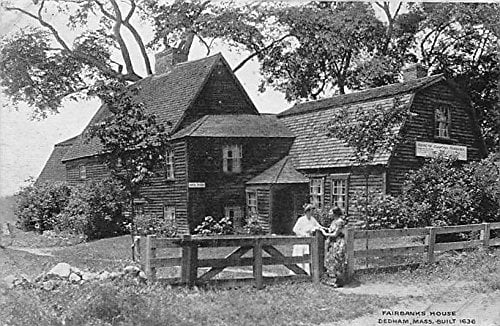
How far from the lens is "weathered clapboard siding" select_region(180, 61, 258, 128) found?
3.21 metres

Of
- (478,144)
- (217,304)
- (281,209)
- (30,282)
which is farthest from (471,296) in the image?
(30,282)

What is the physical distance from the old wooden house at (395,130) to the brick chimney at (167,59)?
1.75 feet

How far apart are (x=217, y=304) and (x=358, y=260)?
93cm

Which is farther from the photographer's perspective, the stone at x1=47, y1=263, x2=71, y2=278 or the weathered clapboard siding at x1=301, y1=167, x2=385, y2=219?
the weathered clapboard siding at x1=301, y1=167, x2=385, y2=219

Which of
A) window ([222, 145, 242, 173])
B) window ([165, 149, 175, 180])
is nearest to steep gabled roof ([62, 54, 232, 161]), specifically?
window ([165, 149, 175, 180])

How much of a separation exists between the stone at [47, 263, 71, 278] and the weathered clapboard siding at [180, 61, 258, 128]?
0.82 metres

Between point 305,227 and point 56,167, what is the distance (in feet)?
4.01

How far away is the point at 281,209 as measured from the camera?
3.28 metres

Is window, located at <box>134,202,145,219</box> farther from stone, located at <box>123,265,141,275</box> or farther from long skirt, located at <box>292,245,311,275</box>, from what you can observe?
long skirt, located at <box>292,245,311,275</box>

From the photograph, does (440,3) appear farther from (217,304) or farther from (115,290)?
(115,290)

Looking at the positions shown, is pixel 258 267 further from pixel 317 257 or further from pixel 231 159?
pixel 231 159

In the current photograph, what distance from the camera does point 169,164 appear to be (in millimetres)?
3180

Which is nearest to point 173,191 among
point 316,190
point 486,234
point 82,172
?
point 82,172

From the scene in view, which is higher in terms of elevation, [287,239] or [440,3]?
[440,3]
